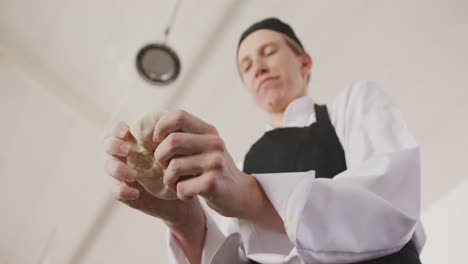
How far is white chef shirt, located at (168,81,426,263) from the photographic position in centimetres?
48

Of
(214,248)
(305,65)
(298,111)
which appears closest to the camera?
(214,248)

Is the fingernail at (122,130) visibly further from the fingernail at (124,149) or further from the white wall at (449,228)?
the white wall at (449,228)

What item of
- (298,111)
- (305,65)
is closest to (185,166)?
(298,111)

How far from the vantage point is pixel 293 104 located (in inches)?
35.9

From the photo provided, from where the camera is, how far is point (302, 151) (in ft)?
2.53

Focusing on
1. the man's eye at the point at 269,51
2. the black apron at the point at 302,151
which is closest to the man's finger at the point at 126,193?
the black apron at the point at 302,151

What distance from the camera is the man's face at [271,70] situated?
0.94m

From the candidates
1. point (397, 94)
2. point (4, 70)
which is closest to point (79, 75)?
point (4, 70)

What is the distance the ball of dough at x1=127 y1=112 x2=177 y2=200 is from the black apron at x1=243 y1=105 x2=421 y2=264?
30 cm

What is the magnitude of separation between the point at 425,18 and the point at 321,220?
1.35 metres

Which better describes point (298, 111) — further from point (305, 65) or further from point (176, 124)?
point (176, 124)

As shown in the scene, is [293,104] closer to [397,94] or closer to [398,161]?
[398,161]

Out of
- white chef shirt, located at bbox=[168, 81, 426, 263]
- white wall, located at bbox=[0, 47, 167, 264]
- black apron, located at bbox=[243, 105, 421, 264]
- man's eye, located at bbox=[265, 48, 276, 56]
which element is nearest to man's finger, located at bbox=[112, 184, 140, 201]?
white chef shirt, located at bbox=[168, 81, 426, 263]

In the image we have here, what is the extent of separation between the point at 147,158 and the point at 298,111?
0.46 m
